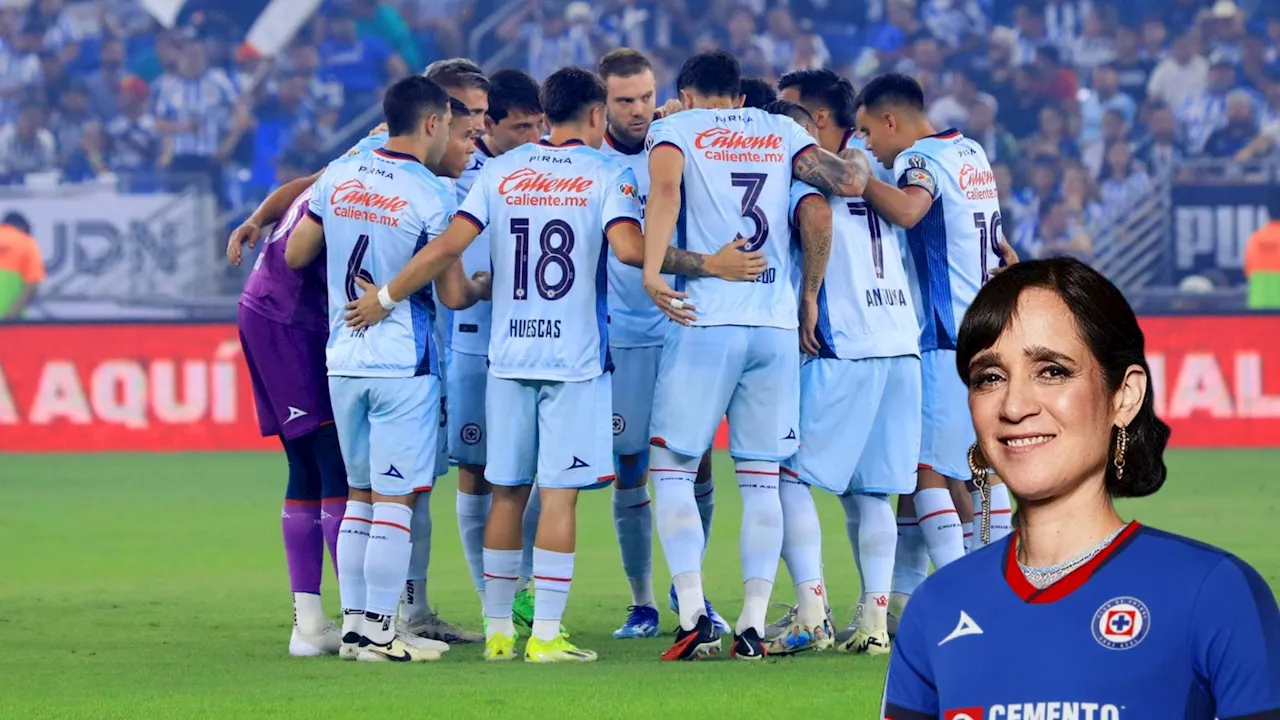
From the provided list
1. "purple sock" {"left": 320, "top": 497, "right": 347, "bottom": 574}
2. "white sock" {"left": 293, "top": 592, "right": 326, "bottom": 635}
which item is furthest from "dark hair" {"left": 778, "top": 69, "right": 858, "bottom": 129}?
"white sock" {"left": 293, "top": 592, "right": 326, "bottom": 635}

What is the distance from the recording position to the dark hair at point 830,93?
7203 mm

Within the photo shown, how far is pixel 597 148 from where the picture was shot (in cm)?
672

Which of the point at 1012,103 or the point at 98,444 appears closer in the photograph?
the point at 98,444

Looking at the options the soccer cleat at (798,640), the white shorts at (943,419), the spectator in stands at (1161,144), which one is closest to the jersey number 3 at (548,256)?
the soccer cleat at (798,640)

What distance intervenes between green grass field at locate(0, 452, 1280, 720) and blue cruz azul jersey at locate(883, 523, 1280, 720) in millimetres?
2962

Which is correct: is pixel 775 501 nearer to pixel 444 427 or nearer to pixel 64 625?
pixel 444 427

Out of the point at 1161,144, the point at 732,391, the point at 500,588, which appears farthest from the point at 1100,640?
the point at 1161,144

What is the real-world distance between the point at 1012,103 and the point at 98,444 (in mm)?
10703

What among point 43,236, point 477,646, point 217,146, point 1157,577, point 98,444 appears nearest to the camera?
point 1157,577

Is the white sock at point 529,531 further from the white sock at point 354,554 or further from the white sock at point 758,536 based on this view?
the white sock at point 758,536

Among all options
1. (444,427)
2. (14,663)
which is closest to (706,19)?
(444,427)

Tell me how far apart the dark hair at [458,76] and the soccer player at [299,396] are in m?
0.83

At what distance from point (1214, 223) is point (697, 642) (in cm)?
1260

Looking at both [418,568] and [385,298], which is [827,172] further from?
[418,568]
